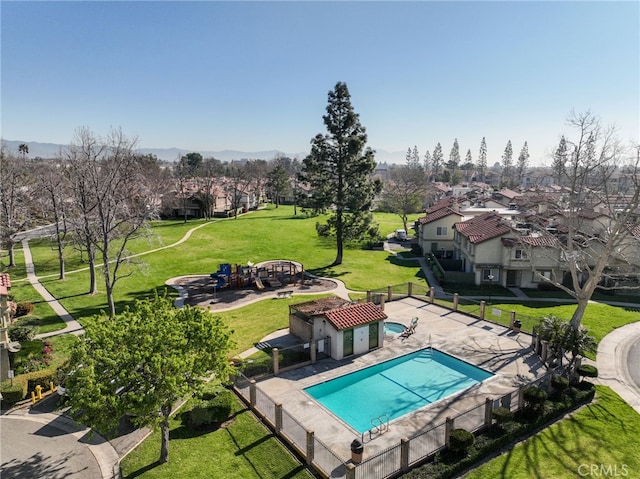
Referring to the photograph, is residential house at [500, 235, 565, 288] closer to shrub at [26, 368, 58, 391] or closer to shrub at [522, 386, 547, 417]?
shrub at [522, 386, 547, 417]

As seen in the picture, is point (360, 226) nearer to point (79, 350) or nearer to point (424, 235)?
point (424, 235)

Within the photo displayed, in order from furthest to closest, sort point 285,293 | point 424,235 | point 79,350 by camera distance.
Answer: point 424,235
point 285,293
point 79,350

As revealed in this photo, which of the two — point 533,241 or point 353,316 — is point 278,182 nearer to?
point 533,241

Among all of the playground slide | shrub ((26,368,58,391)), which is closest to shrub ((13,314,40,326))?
shrub ((26,368,58,391))

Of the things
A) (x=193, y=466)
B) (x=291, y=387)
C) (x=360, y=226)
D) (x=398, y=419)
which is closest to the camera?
(x=193, y=466)

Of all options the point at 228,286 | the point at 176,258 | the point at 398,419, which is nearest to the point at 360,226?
the point at 228,286

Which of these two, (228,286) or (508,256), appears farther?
(508,256)

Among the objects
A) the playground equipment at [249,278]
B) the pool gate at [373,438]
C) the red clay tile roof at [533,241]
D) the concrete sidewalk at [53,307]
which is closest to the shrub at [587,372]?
the pool gate at [373,438]
